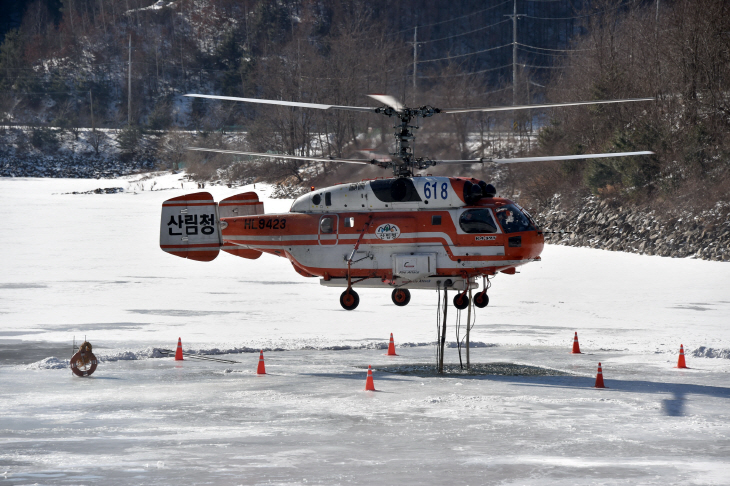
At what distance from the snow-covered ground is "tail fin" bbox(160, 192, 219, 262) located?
8.11 feet

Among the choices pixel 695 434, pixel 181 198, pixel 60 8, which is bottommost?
pixel 695 434

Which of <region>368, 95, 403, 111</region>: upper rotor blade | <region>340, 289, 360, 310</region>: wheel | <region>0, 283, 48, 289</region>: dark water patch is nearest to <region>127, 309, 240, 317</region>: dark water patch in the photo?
<region>0, 283, 48, 289</region>: dark water patch

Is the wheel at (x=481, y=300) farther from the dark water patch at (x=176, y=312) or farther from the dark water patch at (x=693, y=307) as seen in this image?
the dark water patch at (x=693, y=307)

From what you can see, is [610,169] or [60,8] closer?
[610,169]

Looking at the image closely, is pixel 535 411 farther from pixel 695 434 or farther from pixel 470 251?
pixel 470 251

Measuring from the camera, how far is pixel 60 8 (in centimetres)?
10612

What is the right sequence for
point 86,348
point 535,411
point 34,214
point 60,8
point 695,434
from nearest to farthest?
point 695,434, point 535,411, point 86,348, point 34,214, point 60,8

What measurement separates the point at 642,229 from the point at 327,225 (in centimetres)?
2287

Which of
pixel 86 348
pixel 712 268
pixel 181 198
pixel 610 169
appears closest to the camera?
pixel 86 348

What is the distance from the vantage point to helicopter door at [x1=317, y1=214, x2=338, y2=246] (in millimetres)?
18469

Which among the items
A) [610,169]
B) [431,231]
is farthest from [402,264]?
[610,169]

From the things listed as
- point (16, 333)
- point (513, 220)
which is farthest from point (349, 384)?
point (16, 333)

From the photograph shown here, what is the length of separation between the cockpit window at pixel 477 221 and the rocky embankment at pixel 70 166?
6498cm

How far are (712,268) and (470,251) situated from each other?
17639mm
